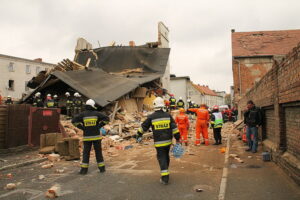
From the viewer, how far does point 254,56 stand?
29.4 m

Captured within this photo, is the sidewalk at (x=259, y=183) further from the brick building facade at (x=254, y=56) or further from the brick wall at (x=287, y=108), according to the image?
the brick building facade at (x=254, y=56)

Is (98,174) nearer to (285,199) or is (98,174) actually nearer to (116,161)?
(116,161)

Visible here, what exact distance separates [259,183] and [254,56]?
87.1 ft

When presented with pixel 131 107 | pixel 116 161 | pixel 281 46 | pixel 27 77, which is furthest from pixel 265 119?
pixel 27 77

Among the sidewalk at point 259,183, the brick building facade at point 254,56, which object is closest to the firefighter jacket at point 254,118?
the sidewalk at point 259,183

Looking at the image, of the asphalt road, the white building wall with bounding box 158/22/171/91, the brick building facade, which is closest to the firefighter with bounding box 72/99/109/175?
the asphalt road

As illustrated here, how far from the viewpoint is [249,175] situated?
6062 millimetres

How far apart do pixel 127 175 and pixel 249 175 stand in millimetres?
2821

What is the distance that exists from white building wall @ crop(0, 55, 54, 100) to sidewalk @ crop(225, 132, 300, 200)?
46.6 metres

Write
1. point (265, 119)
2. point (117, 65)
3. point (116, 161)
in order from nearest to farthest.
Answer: point (116, 161) → point (265, 119) → point (117, 65)

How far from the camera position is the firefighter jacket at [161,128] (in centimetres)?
572

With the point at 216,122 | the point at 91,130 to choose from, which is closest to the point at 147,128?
the point at 91,130

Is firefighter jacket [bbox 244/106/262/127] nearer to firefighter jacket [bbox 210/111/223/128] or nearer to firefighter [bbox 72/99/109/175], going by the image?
firefighter jacket [bbox 210/111/223/128]

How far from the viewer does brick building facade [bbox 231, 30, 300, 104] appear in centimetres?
2934
